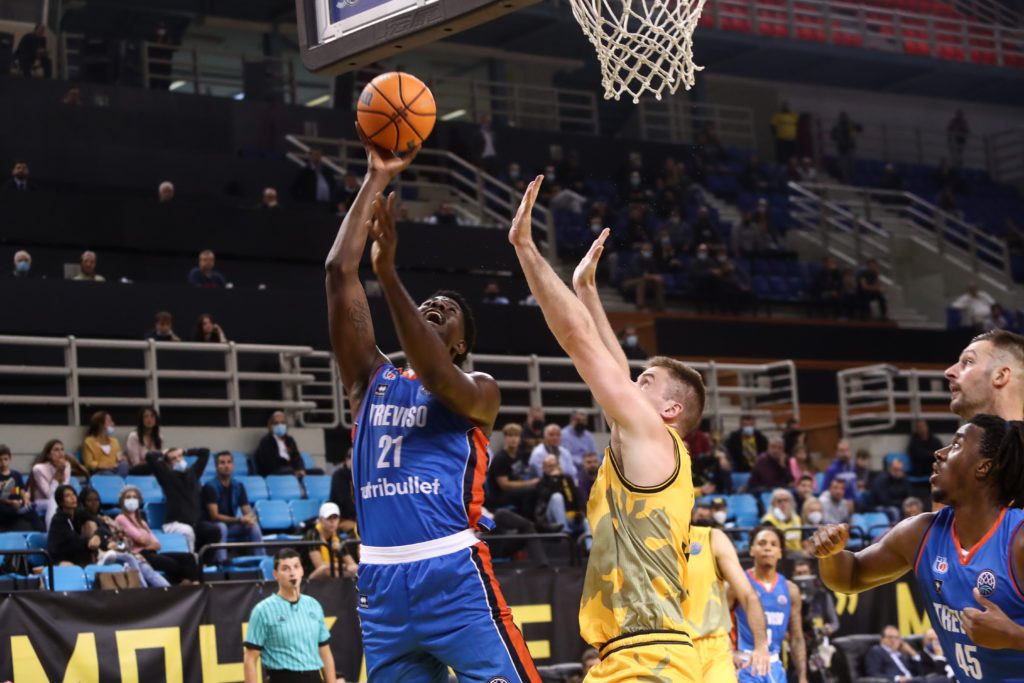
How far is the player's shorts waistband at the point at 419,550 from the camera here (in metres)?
5.38

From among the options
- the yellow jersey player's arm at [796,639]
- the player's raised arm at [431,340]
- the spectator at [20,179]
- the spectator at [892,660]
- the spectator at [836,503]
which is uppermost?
the spectator at [20,179]

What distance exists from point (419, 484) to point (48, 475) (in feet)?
28.4

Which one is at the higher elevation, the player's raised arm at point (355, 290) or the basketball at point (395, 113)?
the basketball at point (395, 113)

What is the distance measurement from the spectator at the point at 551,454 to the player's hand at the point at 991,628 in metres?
10.5

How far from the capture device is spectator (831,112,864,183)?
31.9 metres

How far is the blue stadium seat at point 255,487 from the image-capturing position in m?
15.0

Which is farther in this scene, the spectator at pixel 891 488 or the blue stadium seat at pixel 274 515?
the spectator at pixel 891 488

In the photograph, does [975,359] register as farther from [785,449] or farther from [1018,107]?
[1018,107]

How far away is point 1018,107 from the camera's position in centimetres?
3612

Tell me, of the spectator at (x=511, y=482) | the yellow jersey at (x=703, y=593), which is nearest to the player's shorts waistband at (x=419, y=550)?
the yellow jersey at (x=703, y=593)

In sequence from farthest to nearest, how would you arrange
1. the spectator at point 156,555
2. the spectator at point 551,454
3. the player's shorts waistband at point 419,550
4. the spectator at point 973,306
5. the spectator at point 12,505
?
the spectator at point 973,306 → the spectator at point 551,454 → the spectator at point 12,505 → the spectator at point 156,555 → the player's shorts waistband at point 419,550

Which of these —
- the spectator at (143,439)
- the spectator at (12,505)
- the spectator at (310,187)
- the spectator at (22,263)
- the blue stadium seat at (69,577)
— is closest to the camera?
the blue stadium seat at (69,577)

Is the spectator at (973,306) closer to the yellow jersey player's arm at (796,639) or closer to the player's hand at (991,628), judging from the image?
the yellow jersey player's arm at (796,639)

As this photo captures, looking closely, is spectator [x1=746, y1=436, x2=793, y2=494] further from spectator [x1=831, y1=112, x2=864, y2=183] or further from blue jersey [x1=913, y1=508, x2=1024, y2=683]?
spectator [x1=831, y1=112, x2=864, y2=183]
